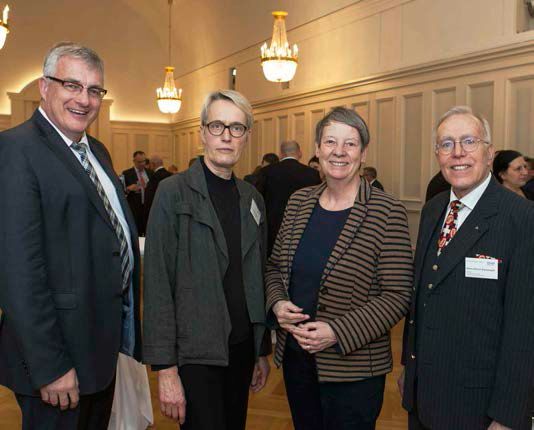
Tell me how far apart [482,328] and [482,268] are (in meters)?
0.20

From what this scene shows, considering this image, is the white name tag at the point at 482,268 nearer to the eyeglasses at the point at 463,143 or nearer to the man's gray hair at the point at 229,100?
the eyeglasses at the point at 463,143

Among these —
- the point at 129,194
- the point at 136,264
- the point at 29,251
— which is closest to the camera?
the point at 29,251

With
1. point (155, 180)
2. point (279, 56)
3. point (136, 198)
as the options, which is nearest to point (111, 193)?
point (155, 180)

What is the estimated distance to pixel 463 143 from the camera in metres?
2.02

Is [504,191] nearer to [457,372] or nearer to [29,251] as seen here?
[457,372]

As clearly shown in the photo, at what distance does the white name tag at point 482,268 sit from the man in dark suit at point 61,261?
49.1 inches

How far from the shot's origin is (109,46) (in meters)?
16.9

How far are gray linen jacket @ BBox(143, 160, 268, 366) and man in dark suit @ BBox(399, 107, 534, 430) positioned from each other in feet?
2.48

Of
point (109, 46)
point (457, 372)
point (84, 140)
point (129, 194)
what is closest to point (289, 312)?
point (457, 372)

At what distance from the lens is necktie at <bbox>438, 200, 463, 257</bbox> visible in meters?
2.06

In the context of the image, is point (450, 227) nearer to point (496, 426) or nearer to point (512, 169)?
point (496, 426)

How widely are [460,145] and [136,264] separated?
1.35 m

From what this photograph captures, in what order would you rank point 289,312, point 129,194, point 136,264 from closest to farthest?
1. point 289,312
2. point 136,264
3. point 129,194

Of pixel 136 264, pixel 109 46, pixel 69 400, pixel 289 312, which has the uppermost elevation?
pixel 109 46
